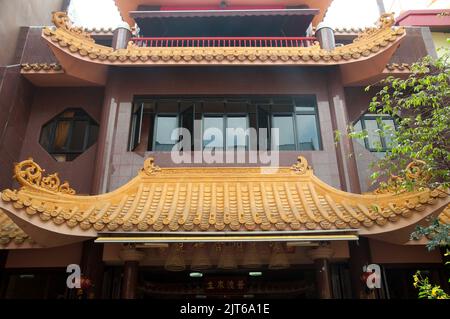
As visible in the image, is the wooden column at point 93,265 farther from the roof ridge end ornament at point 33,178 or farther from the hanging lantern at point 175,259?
the hanging lantern at point 175,259

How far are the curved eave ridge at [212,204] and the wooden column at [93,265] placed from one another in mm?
885

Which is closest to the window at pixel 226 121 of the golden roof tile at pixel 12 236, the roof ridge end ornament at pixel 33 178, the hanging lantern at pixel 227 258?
the roof ridge end ornament at pixel 33 178

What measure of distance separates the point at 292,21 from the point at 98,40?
700cm

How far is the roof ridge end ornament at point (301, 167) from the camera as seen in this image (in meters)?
8.67

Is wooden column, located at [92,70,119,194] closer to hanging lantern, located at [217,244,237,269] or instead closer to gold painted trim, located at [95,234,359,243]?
gold painted trim, located at [95,234,359,243]

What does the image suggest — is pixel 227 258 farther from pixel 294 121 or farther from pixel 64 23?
pixel 64 23

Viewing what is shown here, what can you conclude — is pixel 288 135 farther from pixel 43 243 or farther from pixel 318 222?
pixel 43 243

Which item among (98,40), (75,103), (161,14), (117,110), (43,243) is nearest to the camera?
(43,243)

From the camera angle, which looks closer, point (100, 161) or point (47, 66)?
point (100, 161)

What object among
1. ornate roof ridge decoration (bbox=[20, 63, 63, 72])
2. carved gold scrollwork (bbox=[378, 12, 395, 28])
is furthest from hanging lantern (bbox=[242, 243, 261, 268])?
ornate roof ridge decoration (bbox=[20, 63, 63, 72])

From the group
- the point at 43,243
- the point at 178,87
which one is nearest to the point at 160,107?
the point at 178,87

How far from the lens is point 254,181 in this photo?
8.55 metres

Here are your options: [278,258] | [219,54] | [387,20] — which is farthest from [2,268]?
[387,20]

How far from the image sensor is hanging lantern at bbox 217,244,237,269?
741cm
